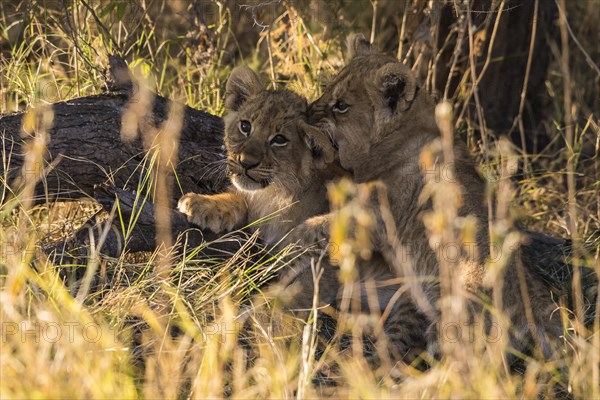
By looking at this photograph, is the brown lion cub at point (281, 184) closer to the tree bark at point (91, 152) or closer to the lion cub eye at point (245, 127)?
the lion cub eye at point (245, 127)

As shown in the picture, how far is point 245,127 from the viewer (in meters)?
5.23

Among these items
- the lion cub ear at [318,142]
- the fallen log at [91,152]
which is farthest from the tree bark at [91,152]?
the lion cub ear at [318,142]

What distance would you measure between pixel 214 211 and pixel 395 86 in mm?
1257

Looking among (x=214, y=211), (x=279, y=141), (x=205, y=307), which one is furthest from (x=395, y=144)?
(x=205, y=307)

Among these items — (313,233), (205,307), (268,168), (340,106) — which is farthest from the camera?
(340,106)

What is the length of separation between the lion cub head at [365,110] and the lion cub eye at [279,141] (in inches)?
8.1

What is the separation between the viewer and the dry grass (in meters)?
3.35

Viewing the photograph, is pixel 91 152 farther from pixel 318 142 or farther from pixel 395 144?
pixel 395 144

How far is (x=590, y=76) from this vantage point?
8.59 m

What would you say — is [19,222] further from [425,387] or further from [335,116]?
[425,387]

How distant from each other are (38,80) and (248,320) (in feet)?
8.68

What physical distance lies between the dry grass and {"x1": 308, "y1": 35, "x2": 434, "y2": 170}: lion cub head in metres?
0.46

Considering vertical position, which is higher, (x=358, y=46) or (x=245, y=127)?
(x=358, y=46)

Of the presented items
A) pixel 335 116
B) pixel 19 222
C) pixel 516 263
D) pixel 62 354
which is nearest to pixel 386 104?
pixel 335 116
